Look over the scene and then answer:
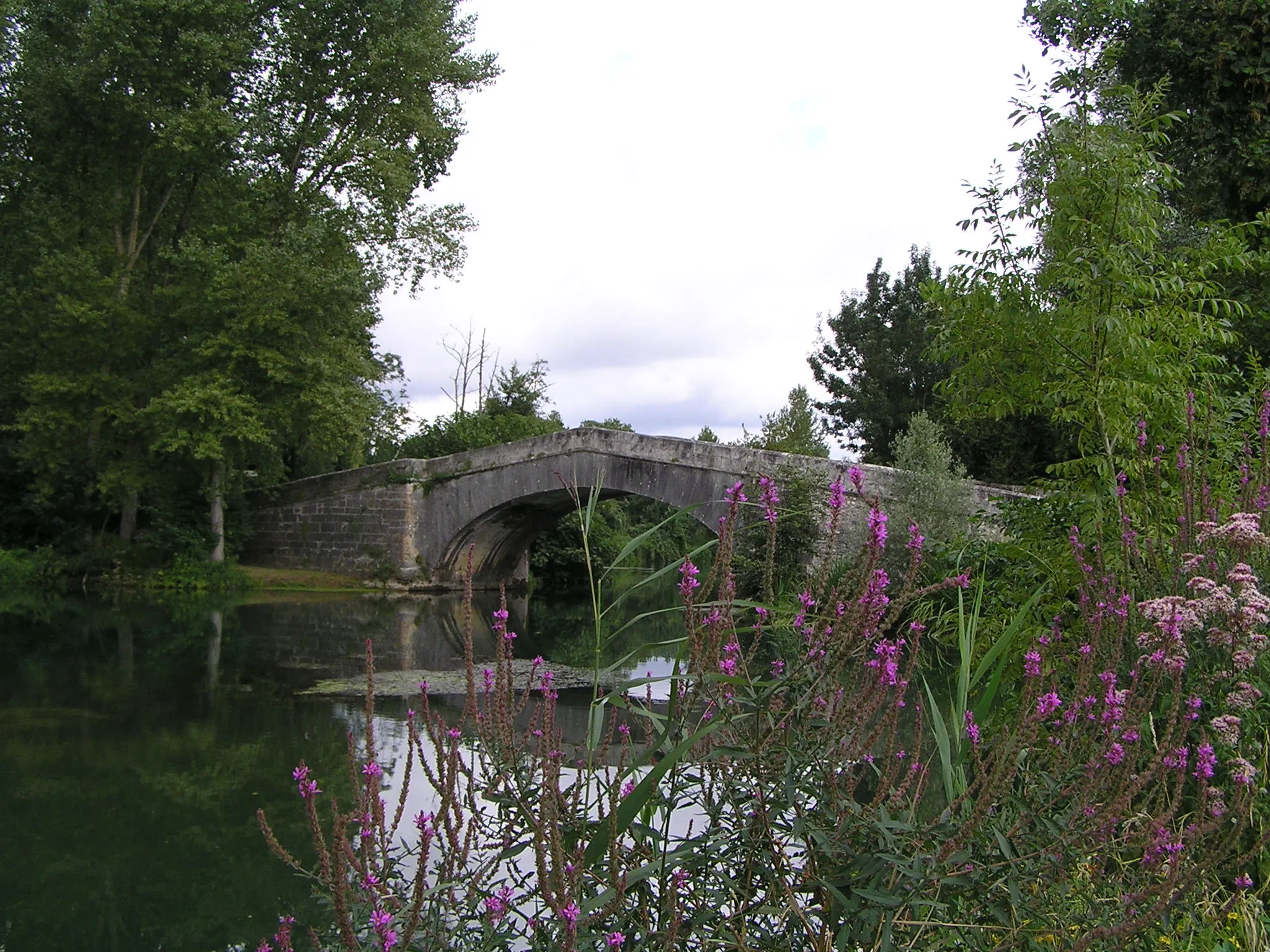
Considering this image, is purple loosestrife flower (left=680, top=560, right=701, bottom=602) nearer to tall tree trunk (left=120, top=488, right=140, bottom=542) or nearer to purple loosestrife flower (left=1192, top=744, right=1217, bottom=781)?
purple loosestrife flower (left=1192, top=744, right=1217, bottom=781)

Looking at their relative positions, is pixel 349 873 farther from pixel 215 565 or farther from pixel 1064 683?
pixel 215 565

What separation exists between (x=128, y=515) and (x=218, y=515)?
149 centimetres

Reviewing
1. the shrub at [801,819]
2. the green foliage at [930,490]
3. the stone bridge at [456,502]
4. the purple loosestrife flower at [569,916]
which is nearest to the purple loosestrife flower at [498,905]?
the shrub at [801,819]

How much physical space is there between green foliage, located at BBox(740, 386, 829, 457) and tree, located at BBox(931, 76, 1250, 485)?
12.1 meters

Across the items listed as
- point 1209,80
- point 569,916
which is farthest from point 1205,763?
point 1209,80

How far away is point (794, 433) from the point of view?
20.0 metres

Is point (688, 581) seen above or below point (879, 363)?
below

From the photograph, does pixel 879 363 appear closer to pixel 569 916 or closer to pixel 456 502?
pixel 456 502

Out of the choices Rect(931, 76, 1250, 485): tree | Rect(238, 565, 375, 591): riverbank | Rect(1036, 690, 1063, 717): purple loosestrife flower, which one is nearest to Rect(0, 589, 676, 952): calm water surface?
Rect(1036, 690, 1063, 717): purple loosestrife flower

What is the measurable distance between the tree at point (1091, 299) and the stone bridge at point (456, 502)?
9917 millimetres

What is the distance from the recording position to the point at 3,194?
1750 centimetres

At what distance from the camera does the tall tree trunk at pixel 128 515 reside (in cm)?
1714

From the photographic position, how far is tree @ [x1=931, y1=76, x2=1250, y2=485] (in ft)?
14.7

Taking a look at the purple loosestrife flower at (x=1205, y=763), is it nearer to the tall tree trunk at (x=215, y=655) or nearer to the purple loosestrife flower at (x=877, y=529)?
the purple loosestrife flower at (x=877, y=529)
